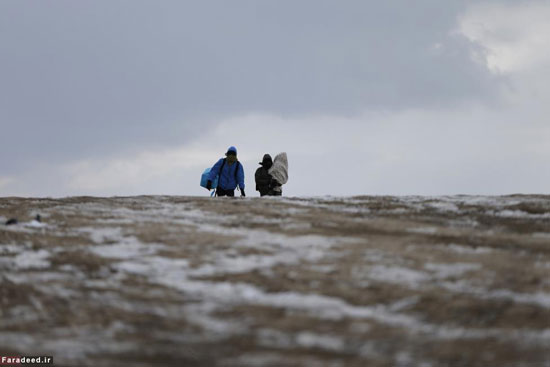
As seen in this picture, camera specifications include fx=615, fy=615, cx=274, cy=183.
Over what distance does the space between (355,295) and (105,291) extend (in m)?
2.14

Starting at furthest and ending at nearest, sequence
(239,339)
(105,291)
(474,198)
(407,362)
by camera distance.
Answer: (474,198)
(105,291)
(239,339)
(407,362)

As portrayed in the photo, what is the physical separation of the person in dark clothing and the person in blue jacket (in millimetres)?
2300

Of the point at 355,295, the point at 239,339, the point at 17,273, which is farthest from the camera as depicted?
the point at 17,273

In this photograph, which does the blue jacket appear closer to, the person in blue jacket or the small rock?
the person in blue jacket

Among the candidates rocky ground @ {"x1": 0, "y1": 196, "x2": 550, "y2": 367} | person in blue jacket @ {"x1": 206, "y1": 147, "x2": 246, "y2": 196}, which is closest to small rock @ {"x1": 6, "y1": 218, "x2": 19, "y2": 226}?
rocky ground @ {"x1": 0, "y1": 196, "x2": 550, "y2": 367}

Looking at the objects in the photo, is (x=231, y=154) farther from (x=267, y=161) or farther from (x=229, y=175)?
(x=267, y=161)

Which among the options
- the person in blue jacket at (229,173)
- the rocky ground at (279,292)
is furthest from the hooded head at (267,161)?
the rocky ground at (279,292)

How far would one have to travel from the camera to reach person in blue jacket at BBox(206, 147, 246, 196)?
14.8 meters

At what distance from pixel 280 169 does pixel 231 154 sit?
9.02 ft

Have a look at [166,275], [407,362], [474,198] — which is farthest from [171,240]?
[474,198]

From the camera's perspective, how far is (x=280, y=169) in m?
17.3

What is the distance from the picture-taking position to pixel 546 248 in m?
6.61

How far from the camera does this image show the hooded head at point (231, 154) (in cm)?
1480

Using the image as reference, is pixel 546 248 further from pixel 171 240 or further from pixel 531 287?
pixel 171 240
